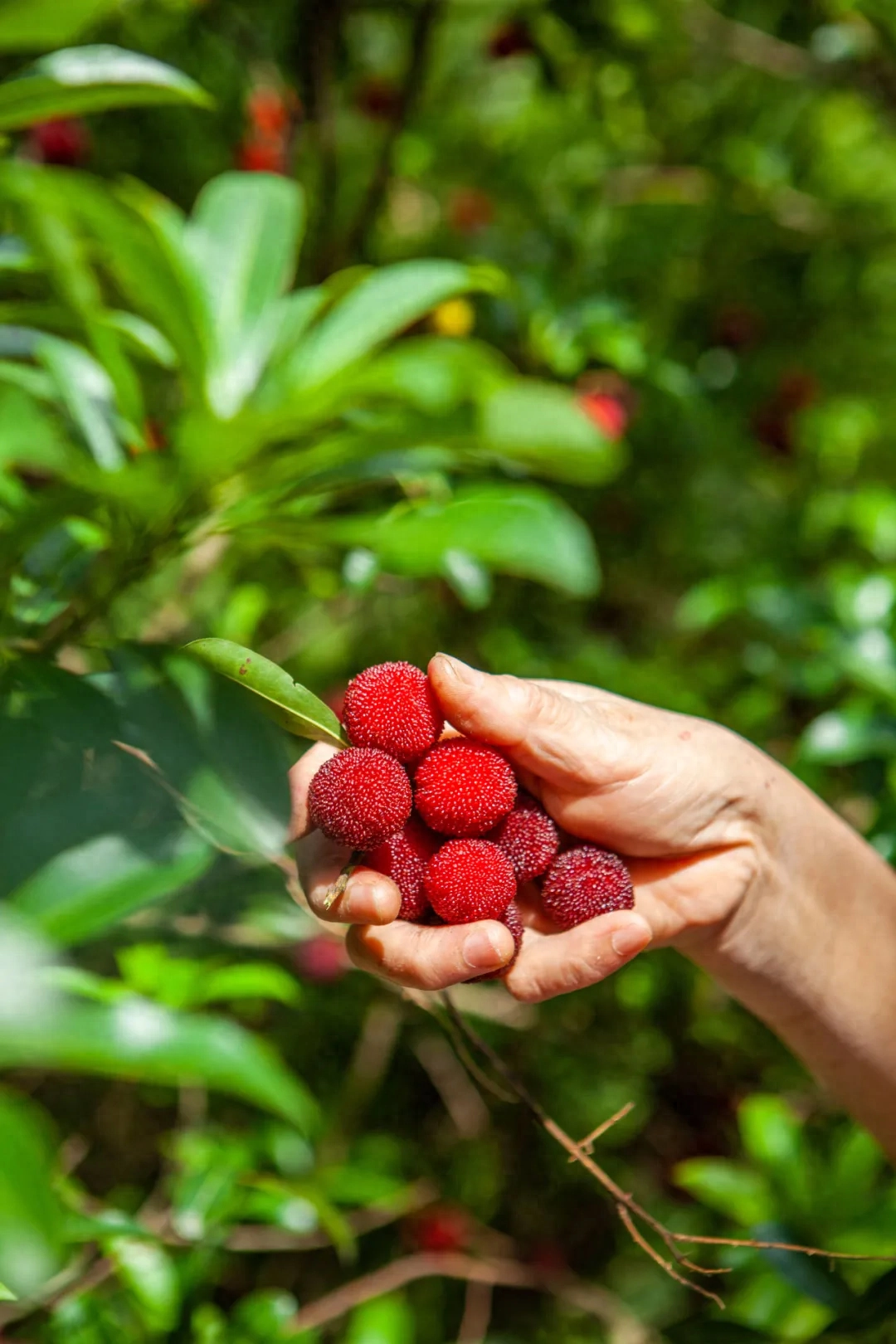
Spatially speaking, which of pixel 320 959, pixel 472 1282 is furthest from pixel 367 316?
A: pixel 472 1282

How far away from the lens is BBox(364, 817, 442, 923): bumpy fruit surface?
737 millimetres

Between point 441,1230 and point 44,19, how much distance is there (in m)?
1.73

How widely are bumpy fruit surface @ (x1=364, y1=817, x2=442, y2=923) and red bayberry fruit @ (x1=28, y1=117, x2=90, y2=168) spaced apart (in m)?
1.46

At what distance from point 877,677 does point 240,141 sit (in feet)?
5.30

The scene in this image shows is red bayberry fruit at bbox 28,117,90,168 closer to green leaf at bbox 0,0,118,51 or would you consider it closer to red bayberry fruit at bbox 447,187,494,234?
red bayberry fruit at bbox 447,187,494,234

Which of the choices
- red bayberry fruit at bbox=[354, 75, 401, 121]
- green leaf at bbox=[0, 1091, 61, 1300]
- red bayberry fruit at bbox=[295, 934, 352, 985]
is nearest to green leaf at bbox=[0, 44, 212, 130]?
green leaf at bbox=[0, 1091, 61, 1300]

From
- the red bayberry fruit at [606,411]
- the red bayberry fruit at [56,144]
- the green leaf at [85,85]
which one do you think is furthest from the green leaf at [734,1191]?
the red bayberry fruit at [56,144]

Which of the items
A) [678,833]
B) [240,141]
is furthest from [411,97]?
[678,833]

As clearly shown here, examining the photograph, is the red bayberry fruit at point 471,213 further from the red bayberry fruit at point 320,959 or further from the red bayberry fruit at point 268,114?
the red bayberry fruit at point 320,959

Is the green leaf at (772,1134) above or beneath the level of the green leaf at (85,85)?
beneath

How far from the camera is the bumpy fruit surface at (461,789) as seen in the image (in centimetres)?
71

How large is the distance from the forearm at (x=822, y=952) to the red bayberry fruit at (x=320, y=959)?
702mm

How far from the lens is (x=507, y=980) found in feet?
2.55

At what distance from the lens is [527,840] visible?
0.79 metres
